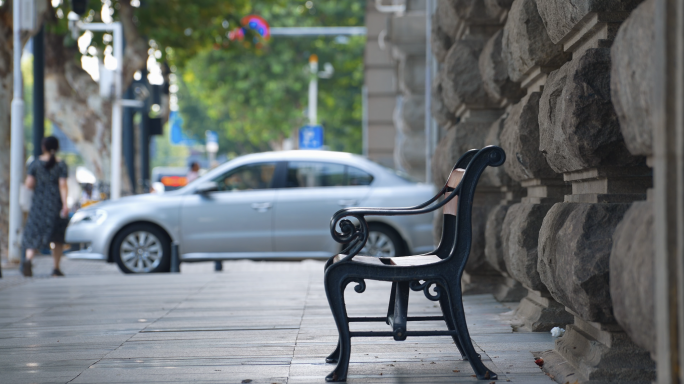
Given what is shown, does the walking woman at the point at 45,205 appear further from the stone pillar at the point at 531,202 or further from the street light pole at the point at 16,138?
the stone pillar at the point at 531,202

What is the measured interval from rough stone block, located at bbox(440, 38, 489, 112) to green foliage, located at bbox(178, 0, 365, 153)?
2865 centimetres

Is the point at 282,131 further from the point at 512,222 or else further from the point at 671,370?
the point at 671,370

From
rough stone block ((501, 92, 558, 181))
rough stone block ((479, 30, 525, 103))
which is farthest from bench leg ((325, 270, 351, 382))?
rough stone block ((479, 30, 525, 103))

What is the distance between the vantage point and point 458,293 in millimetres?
3990

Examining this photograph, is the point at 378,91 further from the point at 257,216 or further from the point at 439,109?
the point at 439,109

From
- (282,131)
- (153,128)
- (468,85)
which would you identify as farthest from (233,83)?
(468,85)

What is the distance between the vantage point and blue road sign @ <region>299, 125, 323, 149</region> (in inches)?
1242

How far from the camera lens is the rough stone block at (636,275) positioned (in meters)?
2.79

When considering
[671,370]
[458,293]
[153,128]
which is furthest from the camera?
[153,128]

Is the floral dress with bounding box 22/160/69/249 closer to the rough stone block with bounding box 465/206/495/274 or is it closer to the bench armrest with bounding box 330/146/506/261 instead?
the rough stone block with bounding box 465/206/495/274

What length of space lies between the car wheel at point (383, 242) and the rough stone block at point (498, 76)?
16.8 feet

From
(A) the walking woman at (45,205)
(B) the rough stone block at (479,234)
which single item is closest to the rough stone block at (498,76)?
(B) the rough stone block at (479,234)

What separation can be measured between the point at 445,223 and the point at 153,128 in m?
17.4

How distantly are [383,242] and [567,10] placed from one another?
7.57 m
